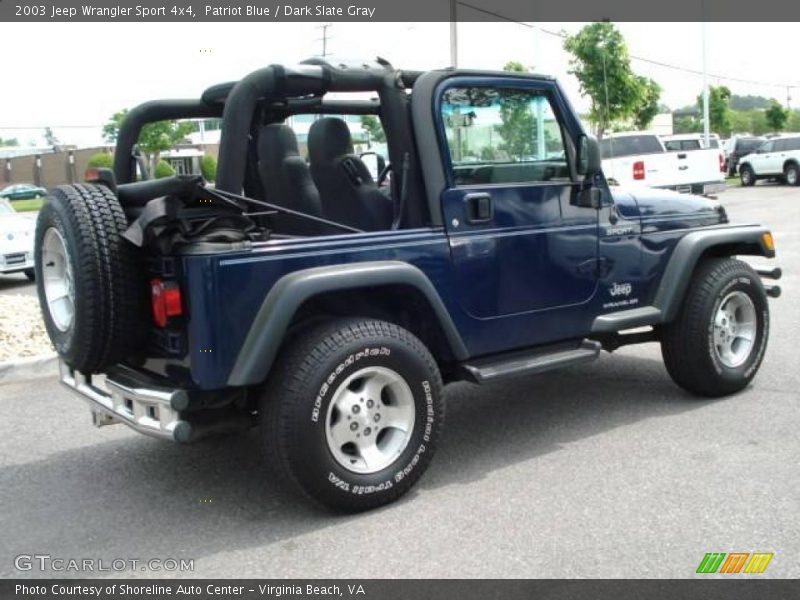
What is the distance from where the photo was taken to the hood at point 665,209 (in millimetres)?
5332

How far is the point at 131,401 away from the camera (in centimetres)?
397

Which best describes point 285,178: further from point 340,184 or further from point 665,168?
point 665,168

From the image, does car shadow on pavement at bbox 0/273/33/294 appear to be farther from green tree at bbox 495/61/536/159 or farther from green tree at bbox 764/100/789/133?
green tree at bbox 764/100/789/133

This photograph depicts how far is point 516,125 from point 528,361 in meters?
1.39

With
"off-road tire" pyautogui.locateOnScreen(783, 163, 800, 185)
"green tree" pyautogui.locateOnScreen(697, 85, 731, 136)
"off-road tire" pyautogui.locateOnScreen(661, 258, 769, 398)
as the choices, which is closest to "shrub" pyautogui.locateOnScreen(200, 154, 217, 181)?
"off-road tire" pyautogui.locateOnScreen(661, 258, 769, 398)

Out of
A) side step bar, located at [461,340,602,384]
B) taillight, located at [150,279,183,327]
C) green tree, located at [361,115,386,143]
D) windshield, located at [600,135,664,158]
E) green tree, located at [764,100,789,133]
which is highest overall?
green tree, located at [764,100,789,133]

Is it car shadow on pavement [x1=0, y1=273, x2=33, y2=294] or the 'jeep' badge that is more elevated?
the 'jeep' badge

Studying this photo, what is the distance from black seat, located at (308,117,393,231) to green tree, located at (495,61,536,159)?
2.52ft

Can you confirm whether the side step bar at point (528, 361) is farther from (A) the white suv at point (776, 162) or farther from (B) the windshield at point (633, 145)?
(A) the white suv at point (776, 162)

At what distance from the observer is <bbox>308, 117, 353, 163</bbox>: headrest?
497 cm

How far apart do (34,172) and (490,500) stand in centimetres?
7596

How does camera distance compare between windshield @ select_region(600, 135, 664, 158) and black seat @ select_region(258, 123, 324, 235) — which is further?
windshield @ select_region(600, 135, 664, 158)

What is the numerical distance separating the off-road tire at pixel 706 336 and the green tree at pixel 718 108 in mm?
57650

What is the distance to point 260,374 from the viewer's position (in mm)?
3762
